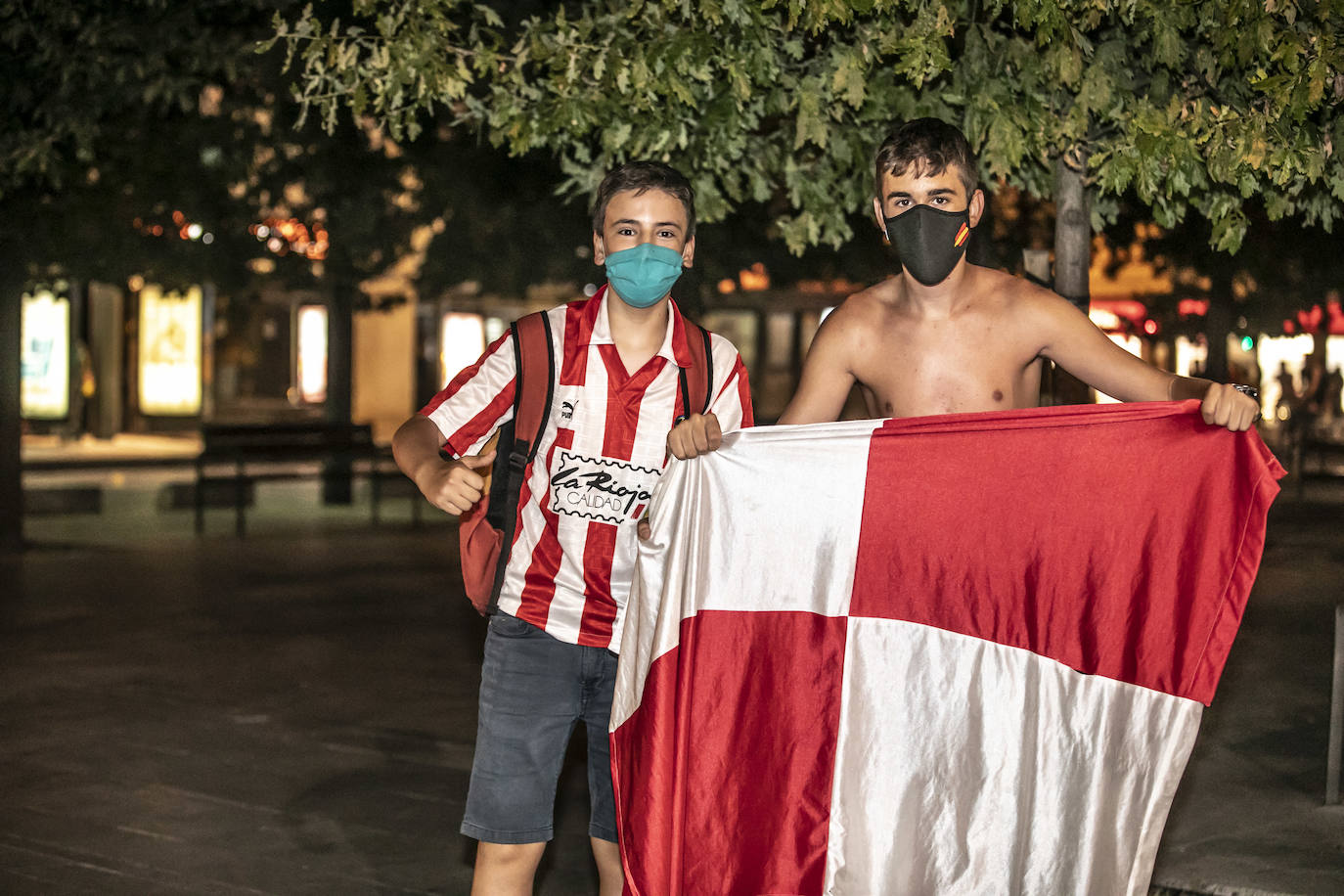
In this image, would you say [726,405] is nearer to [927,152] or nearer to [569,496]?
[569,496]

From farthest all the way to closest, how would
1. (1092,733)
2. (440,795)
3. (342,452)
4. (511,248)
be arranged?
(342,452), (511,248), (440,795), (1092,733)

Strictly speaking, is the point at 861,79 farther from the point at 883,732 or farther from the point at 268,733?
the point at 268,733

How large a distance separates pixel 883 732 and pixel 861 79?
2.61m

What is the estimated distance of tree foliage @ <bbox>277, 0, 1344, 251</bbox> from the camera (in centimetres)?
499

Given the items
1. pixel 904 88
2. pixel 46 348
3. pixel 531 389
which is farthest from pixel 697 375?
pixel 46 348

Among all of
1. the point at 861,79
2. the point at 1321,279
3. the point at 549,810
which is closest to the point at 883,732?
the point at 549,810

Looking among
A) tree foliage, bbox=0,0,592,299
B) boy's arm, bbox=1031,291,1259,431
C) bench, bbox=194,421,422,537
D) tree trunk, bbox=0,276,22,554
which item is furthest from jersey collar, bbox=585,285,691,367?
bench, bbox=194,421,422,537

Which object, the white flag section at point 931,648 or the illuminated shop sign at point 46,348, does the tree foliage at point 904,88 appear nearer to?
the white flag section at point 931,648

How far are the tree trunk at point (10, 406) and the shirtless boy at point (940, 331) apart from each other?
481 inches

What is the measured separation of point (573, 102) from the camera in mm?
Answer: 5746

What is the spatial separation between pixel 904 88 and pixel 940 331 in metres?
2.23

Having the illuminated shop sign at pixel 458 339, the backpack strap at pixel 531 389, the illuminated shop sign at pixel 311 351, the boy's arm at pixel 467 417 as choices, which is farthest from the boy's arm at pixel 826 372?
the illuminated shop sign at pixel 311 351

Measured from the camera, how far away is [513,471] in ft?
12.3

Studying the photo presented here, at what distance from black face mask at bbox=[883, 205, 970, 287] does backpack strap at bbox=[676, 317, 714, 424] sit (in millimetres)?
514
